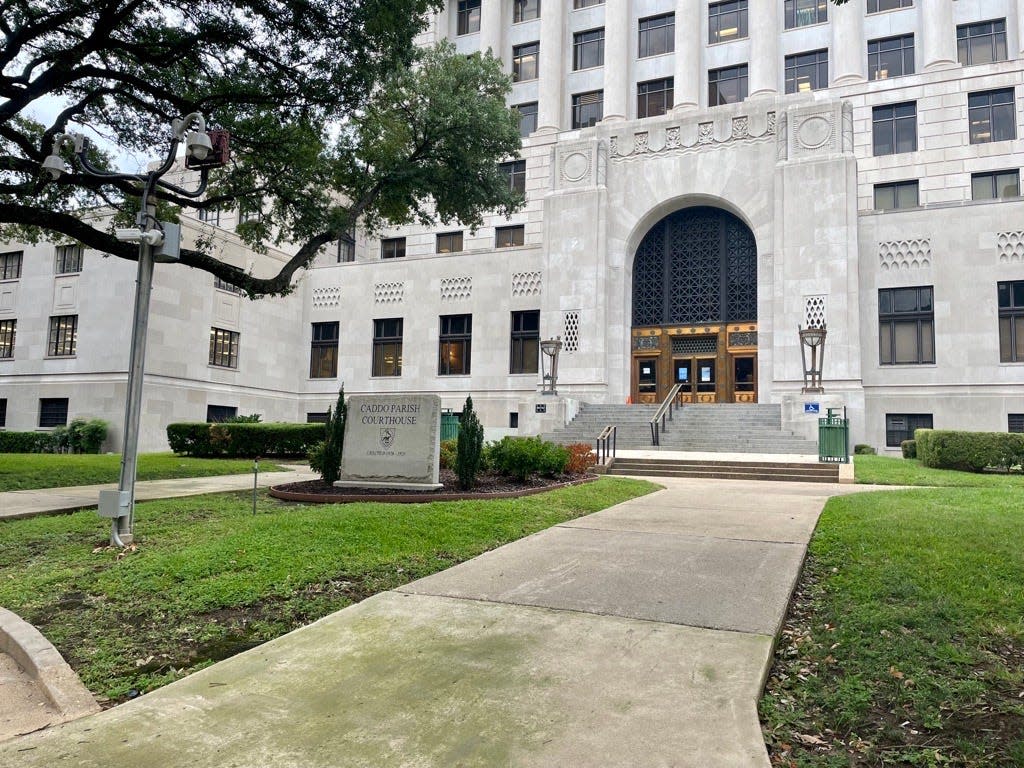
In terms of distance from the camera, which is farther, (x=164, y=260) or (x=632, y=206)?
(x=632, y=206)

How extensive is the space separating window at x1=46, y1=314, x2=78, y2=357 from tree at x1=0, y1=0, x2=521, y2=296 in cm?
1159

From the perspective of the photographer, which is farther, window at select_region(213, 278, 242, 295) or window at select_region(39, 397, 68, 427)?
window at select_region(213, 278, 242, 295)

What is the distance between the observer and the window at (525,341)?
34.8 meters

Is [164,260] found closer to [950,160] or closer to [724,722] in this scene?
[724,722]

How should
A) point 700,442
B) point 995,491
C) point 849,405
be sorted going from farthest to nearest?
point 849,405
point 700,442
point 995,491

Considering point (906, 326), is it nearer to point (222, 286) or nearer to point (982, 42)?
point (982, 42)

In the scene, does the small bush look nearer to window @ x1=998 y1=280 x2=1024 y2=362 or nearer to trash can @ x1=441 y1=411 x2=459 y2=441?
trash can @ x1=441 y1=411 x2=459 y2=441

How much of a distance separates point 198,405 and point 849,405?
92.5 feet

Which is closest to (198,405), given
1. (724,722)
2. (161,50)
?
(161,50)

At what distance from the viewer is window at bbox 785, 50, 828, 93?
34938 millimetres

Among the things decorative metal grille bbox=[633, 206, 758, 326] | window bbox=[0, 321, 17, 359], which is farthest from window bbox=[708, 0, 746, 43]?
window bbox=[0, 321, 17, 359]

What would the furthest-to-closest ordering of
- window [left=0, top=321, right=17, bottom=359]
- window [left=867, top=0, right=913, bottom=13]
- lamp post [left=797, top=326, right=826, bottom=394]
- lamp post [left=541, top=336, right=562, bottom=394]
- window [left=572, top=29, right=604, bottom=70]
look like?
window [left=572, top=29, right=604, bottom=70] → window [left=867, top=0, right=913, bottom=13] → window [left=0, top=321, right=17, bottom=359] → lamp post [left=541, top=336, right=562, bottom=394] → lamp post [left=797, top=326, right=826, bottom=394]

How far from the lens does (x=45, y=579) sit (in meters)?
6.32

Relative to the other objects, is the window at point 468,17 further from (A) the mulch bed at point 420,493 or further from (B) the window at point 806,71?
(A) the mulch bed at point 420,493
